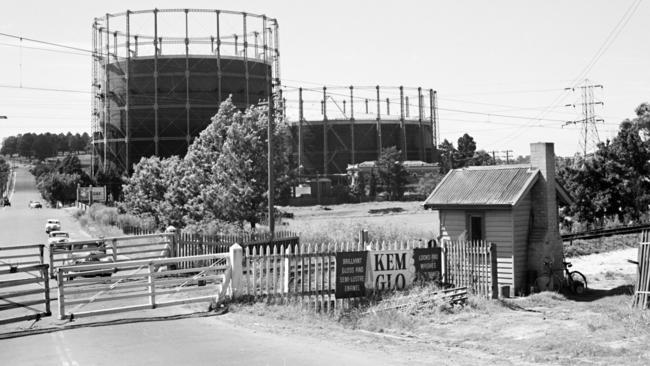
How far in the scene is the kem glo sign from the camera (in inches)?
710

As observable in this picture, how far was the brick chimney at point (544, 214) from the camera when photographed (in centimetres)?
2419

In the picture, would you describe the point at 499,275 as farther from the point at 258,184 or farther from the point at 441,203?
the point at 258,184

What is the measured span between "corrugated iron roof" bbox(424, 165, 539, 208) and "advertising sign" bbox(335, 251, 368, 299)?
7.57m

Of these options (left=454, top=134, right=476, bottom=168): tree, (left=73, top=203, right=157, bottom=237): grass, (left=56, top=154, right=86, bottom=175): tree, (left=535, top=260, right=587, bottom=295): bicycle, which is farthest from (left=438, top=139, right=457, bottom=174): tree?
(left=535, top=260, right=587, bottom=295): bicycle

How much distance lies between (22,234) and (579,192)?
4031cm

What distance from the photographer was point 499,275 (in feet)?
79.7

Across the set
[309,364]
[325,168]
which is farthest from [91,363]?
[325,168]

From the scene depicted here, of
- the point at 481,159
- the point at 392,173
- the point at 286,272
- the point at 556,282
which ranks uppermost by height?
the point at 481,159

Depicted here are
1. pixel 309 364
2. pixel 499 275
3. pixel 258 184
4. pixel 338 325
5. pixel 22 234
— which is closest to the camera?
pixel 309 364

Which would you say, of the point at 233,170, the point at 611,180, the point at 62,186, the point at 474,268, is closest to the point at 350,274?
the point at 474,268

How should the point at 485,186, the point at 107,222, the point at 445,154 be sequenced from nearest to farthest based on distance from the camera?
the point at 485,186 → the point at 107,222 → the point at 445,154

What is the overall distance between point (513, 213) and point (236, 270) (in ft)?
37.0

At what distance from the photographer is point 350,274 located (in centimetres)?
1816

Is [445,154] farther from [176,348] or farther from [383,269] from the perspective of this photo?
[176,348]
